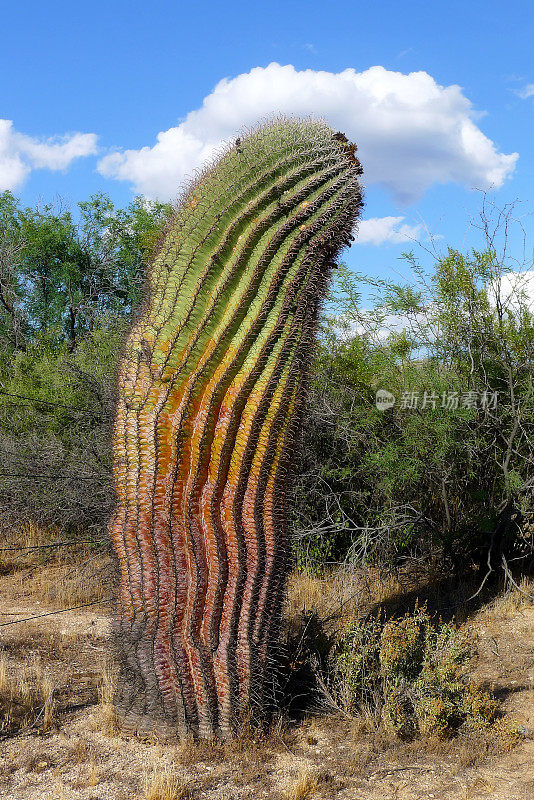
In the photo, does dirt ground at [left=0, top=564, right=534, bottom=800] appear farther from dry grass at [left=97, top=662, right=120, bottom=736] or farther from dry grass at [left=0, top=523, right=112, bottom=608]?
dry grass at [left=0, top=523, right=112, bottom=608]

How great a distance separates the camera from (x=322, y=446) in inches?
294

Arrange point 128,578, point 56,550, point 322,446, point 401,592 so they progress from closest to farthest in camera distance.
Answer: point 128,578
point 401,592
point 322,446
point 56,550

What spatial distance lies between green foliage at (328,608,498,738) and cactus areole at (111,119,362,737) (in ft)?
1.79

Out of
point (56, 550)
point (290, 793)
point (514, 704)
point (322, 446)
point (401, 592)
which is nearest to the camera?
point (290, 793)

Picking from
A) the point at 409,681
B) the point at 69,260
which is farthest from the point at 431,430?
the point at 69,260

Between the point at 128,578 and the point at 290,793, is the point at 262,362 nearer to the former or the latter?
the point at 128,578

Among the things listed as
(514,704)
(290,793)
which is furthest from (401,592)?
(290,793)

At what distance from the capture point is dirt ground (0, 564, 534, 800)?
3.34 m

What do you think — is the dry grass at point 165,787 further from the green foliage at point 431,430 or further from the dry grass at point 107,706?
the green foliage at point 431,430

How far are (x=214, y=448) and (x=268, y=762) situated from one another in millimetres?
1675

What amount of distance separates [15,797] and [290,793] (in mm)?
1346

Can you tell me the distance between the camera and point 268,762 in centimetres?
359

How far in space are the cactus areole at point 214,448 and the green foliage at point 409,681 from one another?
544 mm

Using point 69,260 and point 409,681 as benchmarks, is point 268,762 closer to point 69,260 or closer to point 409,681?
point 409,681
